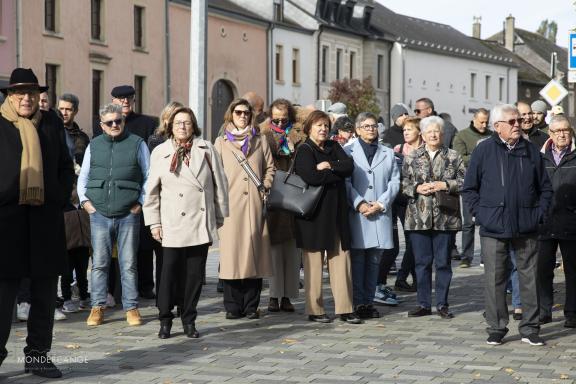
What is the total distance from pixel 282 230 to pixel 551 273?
8.31ft

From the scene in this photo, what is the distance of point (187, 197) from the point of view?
10.6 metres

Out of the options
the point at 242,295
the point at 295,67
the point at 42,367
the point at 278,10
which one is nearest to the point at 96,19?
the point at 278,10

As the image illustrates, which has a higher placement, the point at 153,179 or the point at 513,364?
the point at 153,179

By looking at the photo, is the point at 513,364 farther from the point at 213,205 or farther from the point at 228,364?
the point at 213,205

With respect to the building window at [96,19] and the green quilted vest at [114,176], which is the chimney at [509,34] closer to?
the building window at [96,19]

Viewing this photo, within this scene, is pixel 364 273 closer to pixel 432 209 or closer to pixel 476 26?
pixel 432 209

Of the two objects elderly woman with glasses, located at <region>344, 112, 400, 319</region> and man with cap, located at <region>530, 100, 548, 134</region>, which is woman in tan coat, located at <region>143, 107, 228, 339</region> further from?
man with cap, located at <region>530, 100, 548, 134</region>

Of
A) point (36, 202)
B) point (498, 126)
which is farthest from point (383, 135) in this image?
point (36, 202)

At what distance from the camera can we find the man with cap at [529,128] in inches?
555

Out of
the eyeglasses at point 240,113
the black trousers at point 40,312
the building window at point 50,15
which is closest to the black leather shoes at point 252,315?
the eyeglasses at point 240,113

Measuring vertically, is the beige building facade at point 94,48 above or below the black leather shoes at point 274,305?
above

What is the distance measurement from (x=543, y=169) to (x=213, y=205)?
2734mm

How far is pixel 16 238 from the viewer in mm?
8547

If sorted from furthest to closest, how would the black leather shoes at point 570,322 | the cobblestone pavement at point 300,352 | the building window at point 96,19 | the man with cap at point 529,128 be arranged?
the building window at point 96,19 → the man with cap at point 529,128 → the black leather shoes at point 570,322 → the cobblestone pavement at point 300,352
